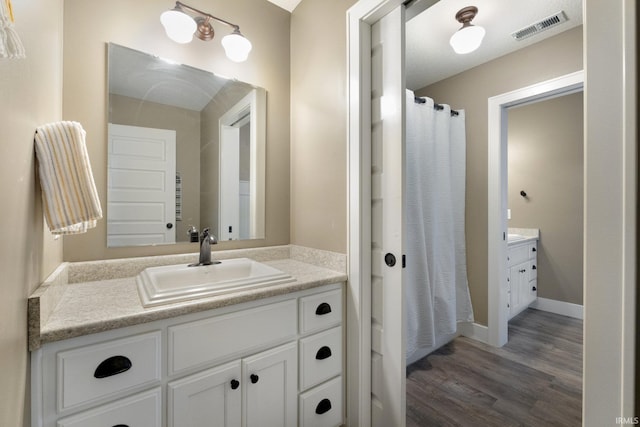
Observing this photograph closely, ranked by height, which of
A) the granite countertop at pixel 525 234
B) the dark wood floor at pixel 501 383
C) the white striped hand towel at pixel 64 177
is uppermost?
the white striped hand towel at pixel 64 177

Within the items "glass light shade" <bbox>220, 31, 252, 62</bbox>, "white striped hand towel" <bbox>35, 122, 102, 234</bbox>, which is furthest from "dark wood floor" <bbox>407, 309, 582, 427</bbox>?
"glass light shade" <bbox>220, 31, 252, 62</bbox>

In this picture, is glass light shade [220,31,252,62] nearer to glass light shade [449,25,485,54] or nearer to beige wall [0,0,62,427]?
beige wall [0,0,62,427]

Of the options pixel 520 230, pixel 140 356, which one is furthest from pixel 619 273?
→ pixel 520 230

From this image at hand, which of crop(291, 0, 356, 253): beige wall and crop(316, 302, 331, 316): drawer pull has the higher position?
crop(291, 0, 356, 253): beige wall

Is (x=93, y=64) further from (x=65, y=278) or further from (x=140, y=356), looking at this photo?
(x=140, y=356)

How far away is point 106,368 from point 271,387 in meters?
0.59

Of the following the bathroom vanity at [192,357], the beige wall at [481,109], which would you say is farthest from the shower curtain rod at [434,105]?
the bathroom vanity at [192,357]

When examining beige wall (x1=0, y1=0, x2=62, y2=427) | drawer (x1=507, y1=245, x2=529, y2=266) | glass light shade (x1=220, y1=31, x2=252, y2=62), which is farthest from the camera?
drawer (x1=507, y1=245, x2=529, y2=266)

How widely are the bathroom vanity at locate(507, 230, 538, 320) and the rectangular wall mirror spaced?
250 centimetres

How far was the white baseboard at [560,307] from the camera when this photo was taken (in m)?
2.92

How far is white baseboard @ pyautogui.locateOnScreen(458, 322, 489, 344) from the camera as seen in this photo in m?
2.38

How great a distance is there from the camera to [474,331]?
96.9 inches

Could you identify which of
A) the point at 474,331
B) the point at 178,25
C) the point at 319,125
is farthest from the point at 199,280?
the point at 474,331

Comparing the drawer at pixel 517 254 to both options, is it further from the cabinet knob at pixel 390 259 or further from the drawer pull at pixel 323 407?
the drawer pull at pixel 323 407
